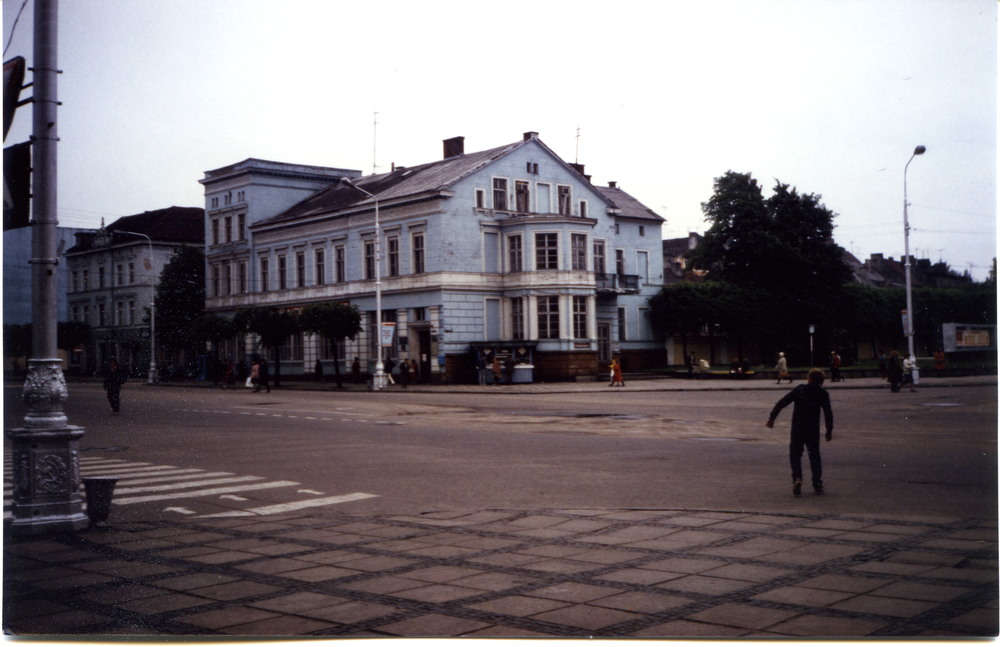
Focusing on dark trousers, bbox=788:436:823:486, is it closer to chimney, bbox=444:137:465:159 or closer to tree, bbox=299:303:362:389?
chimney, bbox=444:137:465:159

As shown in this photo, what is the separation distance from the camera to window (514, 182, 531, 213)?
47.0 m

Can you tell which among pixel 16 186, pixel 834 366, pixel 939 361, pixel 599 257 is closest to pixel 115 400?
pixel 16 186

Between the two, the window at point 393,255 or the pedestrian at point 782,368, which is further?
the window at point 393,255

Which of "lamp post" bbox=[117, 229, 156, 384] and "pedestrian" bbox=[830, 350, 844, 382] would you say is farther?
"pedestrian" bbox=[830, 350, 844, 382]

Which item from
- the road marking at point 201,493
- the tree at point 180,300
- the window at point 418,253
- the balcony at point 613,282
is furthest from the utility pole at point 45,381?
the balcony at point 613,282

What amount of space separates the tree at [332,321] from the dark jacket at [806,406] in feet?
110

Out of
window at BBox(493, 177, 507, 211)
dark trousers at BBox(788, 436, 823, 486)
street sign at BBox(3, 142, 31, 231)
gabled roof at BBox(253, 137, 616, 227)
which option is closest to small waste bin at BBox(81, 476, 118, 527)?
street sign at BBox(3, 142, 31, 231)

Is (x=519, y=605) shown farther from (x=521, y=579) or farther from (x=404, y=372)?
(x=404, y=372)

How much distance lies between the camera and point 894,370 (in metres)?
10.0

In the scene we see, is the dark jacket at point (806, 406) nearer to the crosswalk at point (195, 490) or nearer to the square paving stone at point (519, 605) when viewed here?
the crosswalk at point (195, 490)

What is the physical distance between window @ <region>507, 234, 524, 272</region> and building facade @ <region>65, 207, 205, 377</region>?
37932 mm

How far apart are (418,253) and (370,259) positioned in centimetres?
319

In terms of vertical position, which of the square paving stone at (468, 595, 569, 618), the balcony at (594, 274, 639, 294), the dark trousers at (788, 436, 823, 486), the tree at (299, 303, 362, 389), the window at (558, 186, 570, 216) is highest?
the window at (558, 186, 570, 216)

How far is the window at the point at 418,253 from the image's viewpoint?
45.5 meters
